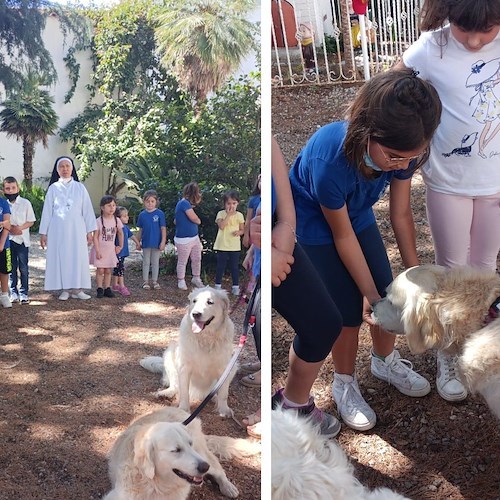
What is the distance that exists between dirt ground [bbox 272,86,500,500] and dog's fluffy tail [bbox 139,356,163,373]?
0.89 meters

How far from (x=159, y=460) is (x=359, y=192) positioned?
869 millimetres

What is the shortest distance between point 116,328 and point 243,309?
24 cm

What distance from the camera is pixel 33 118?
117 cm

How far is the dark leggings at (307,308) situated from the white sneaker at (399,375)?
50cm

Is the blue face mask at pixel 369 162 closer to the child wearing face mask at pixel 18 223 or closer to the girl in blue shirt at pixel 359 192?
the girl in blue shirt at pixel 359 192

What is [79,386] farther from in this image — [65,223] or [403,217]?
[403,217]

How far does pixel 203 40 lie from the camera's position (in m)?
1.17

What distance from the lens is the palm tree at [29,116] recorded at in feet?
3.78

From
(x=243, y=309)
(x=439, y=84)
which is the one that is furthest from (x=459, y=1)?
(x=243, y=309)

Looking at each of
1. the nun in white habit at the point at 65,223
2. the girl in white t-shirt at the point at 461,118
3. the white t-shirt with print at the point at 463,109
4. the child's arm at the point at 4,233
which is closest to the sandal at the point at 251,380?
the nun in white habit at the point at 65,223

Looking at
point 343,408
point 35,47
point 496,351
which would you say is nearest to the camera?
point 35,47

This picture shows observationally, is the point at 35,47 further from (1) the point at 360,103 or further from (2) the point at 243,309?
(1) the point at 360,103

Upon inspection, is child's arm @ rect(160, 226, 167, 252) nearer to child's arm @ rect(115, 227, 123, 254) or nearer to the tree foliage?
child's arm @ rect(115, 227, 123, 254)

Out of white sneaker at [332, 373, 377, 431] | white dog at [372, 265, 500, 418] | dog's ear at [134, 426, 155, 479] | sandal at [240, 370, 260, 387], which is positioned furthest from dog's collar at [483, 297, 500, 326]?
dog's ear at [134, 426, 155, 479]
